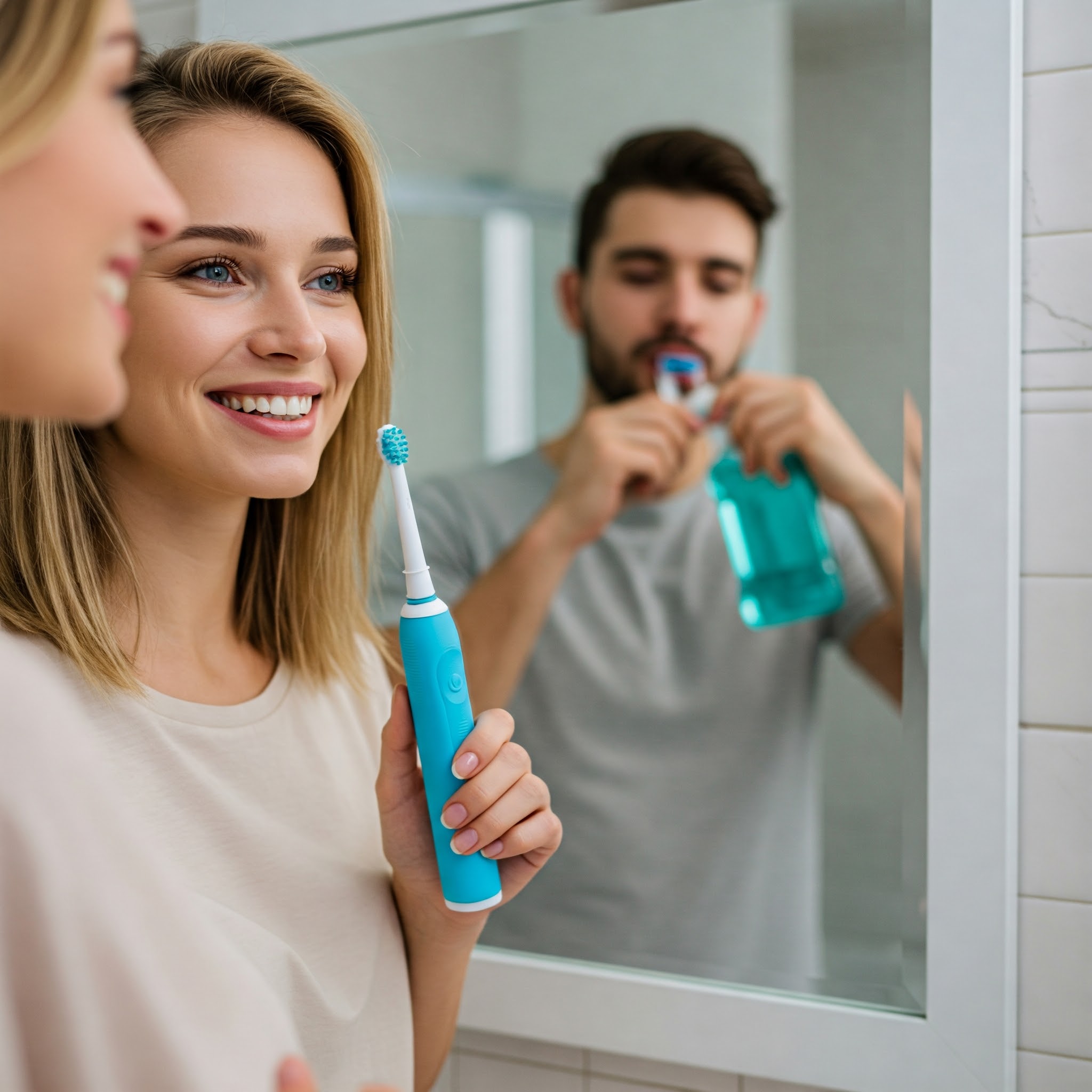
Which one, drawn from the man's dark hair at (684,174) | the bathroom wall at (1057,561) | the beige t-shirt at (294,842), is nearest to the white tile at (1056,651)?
the bathroom wall at (1057,561)

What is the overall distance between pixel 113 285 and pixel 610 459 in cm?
76

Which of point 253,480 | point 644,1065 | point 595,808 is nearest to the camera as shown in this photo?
point 253,480

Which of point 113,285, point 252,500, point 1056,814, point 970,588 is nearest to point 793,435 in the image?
point 970,588

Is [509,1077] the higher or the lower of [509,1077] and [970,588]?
the lower

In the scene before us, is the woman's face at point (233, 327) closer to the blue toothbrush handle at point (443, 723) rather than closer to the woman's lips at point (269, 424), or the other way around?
the woman's lips at point (269, 424)

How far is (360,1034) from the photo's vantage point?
2.00 ft

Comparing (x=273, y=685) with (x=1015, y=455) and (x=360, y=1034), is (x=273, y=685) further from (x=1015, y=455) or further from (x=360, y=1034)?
(x=1015, y=455)

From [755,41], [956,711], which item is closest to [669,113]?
[755,41]

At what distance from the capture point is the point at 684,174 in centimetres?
121

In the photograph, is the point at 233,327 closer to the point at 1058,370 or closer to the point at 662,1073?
the point at 1058,370

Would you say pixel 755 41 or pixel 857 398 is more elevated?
pixel 755 41

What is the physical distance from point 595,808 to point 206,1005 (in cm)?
86

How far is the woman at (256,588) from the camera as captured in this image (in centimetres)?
53

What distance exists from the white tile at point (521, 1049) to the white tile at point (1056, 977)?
13.4 inches
